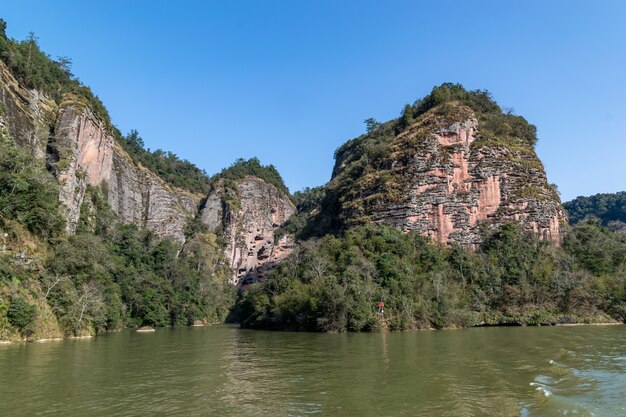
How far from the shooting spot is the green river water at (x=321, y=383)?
12062mm

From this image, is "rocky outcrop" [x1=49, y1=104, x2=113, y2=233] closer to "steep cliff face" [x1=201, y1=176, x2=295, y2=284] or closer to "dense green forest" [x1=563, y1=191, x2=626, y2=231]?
"steep cliff face" [x1=201, y1=176, x2=295, y2=284]

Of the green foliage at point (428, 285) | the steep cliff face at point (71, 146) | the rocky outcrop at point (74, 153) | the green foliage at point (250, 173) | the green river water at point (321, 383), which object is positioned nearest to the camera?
the green river water at point (321, 383)

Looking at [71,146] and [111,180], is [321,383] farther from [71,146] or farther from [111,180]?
[111,180]

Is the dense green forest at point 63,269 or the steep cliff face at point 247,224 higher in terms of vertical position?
the steep cliff face at point 247,224

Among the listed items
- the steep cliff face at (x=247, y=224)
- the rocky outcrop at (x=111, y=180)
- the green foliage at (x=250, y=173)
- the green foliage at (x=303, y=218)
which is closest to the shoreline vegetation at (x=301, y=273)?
the rocky outcrop at (x=111, y=180)

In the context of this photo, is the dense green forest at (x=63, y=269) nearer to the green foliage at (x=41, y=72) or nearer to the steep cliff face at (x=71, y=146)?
the steep cliff face at (x=71, y=146)

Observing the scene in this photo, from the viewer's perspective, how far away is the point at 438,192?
70125 mm

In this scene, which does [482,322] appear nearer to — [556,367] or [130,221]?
[556,367]

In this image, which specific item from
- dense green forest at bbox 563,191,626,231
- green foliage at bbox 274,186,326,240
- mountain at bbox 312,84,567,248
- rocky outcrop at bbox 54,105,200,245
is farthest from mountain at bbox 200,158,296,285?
dense green forest at bbox 563,191,626,231

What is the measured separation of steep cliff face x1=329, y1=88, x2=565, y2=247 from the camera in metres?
68.7

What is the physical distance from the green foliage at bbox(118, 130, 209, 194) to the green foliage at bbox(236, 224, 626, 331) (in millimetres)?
63384

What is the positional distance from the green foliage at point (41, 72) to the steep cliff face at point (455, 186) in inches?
1837

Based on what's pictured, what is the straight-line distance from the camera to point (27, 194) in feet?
123

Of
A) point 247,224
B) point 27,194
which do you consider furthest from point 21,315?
point 247,224
